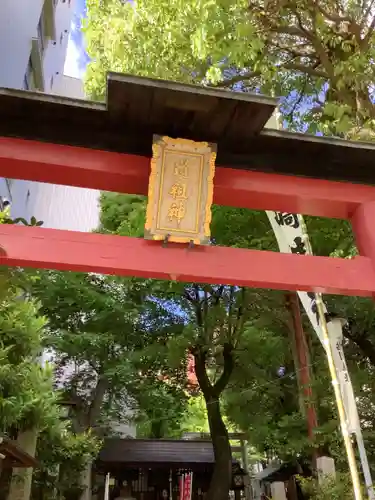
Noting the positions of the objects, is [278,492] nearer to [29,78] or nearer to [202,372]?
[202,372]

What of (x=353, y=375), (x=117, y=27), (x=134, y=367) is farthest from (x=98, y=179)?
(x=134, y=367)

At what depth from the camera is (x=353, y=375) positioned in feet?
45.4


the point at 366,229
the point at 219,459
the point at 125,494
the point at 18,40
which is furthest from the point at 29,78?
the point at 125,494

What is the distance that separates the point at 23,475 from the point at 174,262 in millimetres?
8789

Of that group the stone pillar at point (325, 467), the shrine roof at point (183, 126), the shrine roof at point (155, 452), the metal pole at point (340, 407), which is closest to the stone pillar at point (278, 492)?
the stone pillar at point (325, 467)

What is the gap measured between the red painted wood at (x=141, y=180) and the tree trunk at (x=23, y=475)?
8186 mm

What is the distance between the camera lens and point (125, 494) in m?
21.6

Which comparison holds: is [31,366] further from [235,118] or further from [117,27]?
[235,118]

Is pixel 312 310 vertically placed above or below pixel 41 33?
below

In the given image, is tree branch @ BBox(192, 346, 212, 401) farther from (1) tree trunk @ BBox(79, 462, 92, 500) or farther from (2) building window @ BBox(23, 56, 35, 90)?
(2) building window @ BBox(23, 56, 35, 90)

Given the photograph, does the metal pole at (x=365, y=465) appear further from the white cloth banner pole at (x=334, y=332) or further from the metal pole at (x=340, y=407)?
the metal pole at (x=340, y=407)

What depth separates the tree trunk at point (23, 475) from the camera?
36.0 ft

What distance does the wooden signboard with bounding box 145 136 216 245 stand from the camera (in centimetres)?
471

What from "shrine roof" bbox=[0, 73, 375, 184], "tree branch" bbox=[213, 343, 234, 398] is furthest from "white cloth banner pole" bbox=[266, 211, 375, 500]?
"tree branch" bbox=[213, 343, 234, 398]
